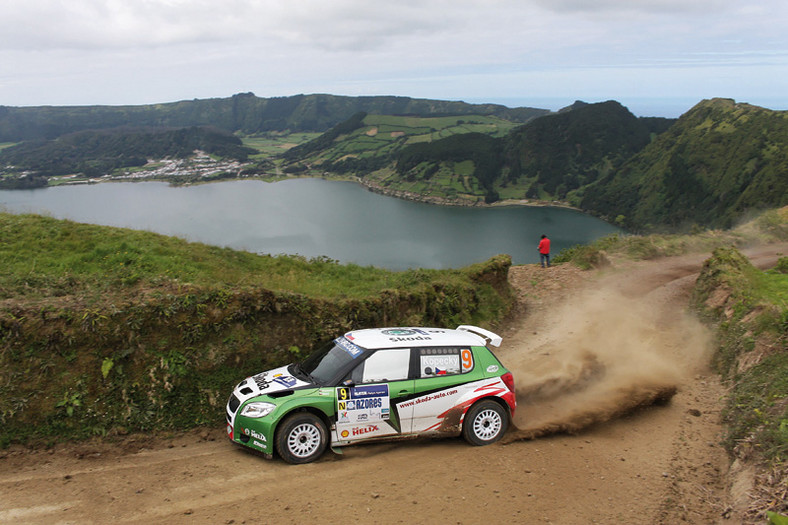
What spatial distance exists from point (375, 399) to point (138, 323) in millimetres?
4194

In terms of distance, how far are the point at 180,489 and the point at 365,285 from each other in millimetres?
6781

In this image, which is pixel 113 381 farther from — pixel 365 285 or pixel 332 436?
pixel 365 285

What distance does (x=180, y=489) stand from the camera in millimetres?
6270

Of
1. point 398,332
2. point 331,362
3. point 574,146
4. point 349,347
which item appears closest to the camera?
point 331,362

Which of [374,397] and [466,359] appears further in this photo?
[466,359]

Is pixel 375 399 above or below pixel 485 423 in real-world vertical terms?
above

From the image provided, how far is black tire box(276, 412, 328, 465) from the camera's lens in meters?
6.78

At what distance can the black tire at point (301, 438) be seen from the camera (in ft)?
22.2

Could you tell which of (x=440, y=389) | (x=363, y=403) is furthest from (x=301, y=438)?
(x=440, y=389)

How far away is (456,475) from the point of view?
21.9 feet

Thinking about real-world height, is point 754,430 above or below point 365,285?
below

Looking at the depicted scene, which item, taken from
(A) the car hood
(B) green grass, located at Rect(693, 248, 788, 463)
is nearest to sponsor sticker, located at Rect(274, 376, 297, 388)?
(A) the car hood

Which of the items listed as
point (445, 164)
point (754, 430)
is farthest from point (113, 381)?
point (445, 164)

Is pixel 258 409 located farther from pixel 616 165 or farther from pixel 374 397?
pixel 616 165
